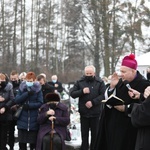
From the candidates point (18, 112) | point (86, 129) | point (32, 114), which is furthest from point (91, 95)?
A: point (18, 112)

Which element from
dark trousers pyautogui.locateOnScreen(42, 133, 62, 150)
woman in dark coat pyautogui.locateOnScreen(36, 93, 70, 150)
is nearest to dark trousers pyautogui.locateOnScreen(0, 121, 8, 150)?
woman in dark coat pyautogui.locateOnScreen(36, 93, 70, 150)

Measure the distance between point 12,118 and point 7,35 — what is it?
27840 mm

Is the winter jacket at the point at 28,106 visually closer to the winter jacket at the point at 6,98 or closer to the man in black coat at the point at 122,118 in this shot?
the winter jacket at the point at 6,98

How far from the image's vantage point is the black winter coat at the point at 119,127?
4793 mm

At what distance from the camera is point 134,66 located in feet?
15.6

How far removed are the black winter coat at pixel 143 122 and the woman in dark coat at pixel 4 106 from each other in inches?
163

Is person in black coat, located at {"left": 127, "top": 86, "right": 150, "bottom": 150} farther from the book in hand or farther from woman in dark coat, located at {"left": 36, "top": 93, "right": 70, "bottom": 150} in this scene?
woman in dark coat, located at {"left": 36, "top": 93, "right": 70, "bottom": 150}

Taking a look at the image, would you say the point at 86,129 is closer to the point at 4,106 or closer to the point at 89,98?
the point at 89,98

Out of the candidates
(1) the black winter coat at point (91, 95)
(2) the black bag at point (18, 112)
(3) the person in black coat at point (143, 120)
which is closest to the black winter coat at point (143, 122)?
(3) the person in black coat at point (143, 120)

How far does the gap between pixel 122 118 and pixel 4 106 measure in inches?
133

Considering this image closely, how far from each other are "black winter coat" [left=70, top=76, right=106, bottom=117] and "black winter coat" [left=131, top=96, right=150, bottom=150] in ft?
11.3

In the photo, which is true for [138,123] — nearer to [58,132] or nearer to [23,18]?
[58,132]

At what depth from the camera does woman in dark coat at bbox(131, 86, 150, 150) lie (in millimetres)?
3734

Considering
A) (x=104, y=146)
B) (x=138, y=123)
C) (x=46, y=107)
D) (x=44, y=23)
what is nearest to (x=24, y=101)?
(x=46, y=107)
